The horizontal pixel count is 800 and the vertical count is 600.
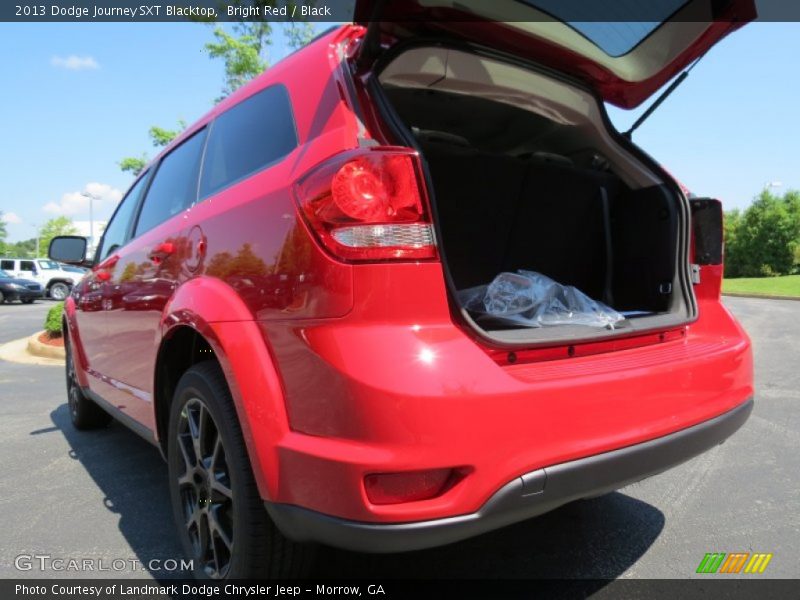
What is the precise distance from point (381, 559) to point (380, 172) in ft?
5.25

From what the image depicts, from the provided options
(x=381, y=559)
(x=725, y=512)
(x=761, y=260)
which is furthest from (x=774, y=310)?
(x=761, y=260)

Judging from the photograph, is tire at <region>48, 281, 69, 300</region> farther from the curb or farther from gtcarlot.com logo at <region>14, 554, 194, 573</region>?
gtcarlot.com logo at <region>14, 554, 194, 573</region>

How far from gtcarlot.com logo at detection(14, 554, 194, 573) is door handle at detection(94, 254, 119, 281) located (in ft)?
5.15

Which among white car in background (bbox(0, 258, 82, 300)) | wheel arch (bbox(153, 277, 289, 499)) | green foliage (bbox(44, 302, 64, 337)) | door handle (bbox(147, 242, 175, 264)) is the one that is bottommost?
white car in background (bbox(0, 258, 82, 300))

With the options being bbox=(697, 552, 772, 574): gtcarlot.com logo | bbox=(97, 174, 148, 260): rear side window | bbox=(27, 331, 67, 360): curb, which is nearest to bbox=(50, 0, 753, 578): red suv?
bbox=(697, 552, 772, 574): gtcarlot.com logo

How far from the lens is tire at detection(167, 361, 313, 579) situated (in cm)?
171

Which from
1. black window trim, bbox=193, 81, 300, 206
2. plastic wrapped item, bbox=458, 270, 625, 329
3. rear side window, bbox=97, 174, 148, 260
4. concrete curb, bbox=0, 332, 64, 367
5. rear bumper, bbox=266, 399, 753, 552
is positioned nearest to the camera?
rear bumper, bbox=266, 399, 753, 552

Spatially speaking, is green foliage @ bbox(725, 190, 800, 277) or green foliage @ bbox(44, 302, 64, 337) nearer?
green foliage @ bbox(44, 302, 64, 337)

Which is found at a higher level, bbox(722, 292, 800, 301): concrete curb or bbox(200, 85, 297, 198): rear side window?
bbox(200, 85, 297, 198): rear side window

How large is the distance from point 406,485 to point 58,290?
98.8 feet

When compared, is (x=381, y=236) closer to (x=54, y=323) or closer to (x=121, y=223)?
(x=121, y=223)

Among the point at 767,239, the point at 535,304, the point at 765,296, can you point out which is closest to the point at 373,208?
the point at 535,304

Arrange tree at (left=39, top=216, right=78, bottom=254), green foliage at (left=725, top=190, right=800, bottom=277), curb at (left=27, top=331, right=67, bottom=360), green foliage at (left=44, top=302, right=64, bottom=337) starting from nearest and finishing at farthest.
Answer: curb at (left=27, top=331, right=67, bottom=360)
green foliage at (left=44, top=302, right=64, bottom=337)
green foliage at (left=725, top=190, right=800, bottom=277)
tree at (left=39, top=216, right=78, bottom=254)

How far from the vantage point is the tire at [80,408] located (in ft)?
14.1
